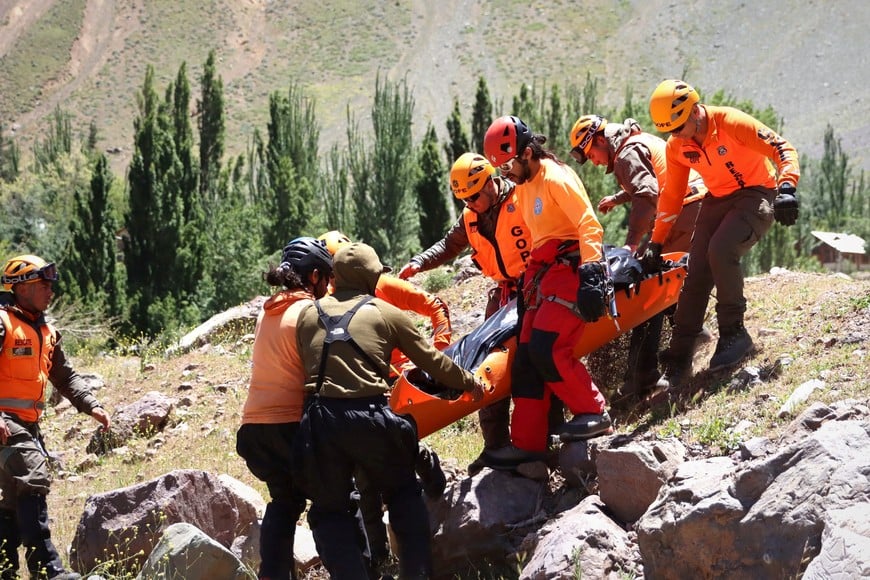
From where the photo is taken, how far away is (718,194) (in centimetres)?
663

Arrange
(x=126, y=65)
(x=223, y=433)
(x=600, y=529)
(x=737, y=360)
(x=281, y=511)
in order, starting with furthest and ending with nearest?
→ (x=126, y=65) → (x=223, y=433) → (x=737, y=360) → (x=281, y=511) → (x=600, y=529)

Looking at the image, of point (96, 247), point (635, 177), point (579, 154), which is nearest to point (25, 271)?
point (579, 154)

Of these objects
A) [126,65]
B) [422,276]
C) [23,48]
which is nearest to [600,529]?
[422,276]

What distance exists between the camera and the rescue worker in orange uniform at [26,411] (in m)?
5.81

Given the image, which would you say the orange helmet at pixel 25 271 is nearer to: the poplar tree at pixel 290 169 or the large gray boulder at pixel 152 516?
the large gray boulder at pixel 152 516

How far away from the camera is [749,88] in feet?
225

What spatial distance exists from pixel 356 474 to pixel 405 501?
24.8 inches

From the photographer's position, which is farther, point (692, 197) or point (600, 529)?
point (692, 197)

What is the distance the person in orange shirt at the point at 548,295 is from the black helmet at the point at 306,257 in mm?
1137

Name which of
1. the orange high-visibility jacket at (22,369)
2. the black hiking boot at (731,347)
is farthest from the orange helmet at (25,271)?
the black hiking boot at (731,347)

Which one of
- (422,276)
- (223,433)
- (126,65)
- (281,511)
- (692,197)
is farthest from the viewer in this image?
(126,65)

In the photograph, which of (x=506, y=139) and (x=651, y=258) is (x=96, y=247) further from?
(x=506, y=139)

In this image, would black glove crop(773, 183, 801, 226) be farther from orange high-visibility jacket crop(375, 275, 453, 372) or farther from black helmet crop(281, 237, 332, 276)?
black helmet crop(281, 237, 332, 276)

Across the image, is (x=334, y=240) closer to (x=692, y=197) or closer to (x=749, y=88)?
(x=692, y=197)
